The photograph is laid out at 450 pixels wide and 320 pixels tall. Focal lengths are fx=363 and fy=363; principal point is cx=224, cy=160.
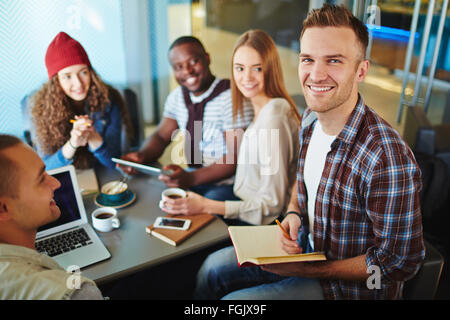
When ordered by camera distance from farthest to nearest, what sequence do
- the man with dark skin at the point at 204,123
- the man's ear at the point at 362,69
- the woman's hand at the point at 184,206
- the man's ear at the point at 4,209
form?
the man with dark skin at the point at 204,123 < the woman's hand at the point at 184,206 < the man's ear at the point at 362,69 < the man's ear at the point at 4,209

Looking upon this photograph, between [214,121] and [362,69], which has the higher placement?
[362,69]

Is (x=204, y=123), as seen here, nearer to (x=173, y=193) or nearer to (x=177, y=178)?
(x=177, y=178)

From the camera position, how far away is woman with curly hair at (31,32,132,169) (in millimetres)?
1680

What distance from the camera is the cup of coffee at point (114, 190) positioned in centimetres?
153

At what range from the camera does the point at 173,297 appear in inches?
74.8

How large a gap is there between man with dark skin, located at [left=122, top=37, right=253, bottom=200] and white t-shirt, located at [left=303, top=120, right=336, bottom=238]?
0.54 meters

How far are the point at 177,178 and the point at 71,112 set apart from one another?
2.06 ft

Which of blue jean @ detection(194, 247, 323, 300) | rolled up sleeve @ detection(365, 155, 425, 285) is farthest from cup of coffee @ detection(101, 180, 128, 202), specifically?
rolled up sleeve @ detection(365, 155, 425, 285)

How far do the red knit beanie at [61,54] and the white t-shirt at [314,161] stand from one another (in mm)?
1150

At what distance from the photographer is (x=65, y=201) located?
1338 millimetres

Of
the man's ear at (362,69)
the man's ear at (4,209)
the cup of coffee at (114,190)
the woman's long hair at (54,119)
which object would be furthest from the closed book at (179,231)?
the man's ear at (362,69)

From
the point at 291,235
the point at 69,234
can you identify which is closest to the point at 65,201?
the point at 69,234

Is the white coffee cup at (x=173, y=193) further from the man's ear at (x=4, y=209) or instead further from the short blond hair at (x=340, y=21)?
the short blond hair at (x=340, y=21)
